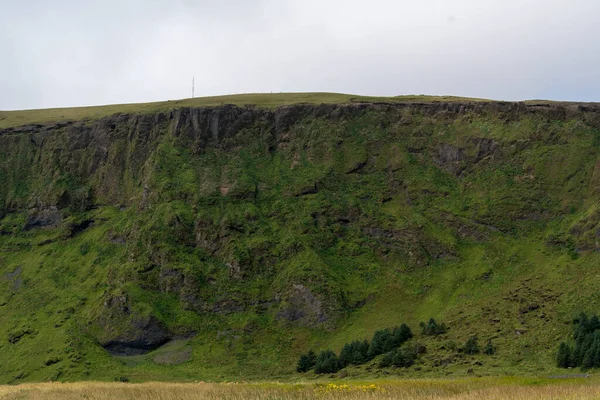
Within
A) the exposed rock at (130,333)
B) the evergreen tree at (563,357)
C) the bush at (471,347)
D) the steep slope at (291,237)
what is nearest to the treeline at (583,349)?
the evergreen tree at (563,357)

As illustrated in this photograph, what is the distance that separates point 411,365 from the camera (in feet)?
204

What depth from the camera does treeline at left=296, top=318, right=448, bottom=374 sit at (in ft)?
209

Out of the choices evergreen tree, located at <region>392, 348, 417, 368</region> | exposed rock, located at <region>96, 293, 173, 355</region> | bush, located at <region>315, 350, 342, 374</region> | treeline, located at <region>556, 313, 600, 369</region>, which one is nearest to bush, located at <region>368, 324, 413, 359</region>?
bush, located at <region>315, 350, 342, 374</region>

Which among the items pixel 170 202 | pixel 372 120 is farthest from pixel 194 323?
pixel 372 120

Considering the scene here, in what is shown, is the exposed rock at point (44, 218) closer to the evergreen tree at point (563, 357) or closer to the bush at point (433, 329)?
the bush at point (433, 329)

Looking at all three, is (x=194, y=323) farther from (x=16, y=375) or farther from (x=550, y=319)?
(x=550, y=319)

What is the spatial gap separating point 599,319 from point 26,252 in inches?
3220

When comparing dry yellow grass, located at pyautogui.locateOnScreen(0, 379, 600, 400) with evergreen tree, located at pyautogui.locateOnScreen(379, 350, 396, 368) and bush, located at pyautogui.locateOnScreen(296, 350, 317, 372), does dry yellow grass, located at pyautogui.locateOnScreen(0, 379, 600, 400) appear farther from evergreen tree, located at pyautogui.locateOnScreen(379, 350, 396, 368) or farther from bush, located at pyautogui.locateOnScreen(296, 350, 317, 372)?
bush, located at pyautogui.locateOnScreen(296, 350, 317, 372)

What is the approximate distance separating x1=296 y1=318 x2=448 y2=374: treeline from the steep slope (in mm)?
2580

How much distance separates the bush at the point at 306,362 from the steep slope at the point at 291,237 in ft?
7.85

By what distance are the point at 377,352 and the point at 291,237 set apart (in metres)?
25.0

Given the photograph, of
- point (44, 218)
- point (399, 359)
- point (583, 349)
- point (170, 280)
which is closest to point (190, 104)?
point (44, 218)

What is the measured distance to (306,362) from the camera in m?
69.2

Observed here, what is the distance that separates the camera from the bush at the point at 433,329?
226 feet
